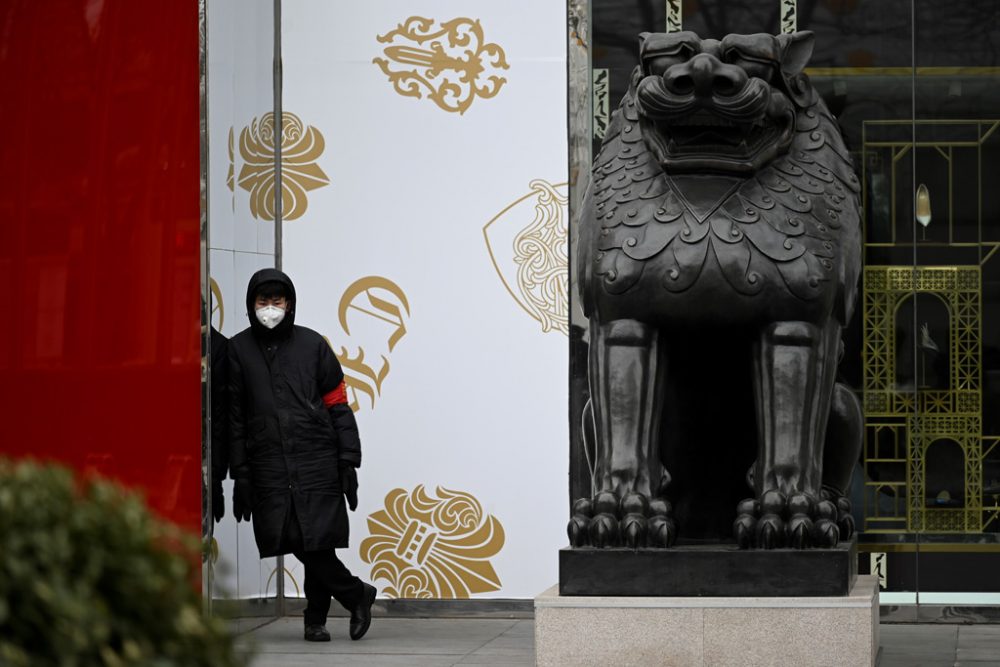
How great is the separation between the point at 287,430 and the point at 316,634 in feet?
2.85

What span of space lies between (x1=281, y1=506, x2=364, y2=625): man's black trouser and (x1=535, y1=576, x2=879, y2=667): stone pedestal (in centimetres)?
191

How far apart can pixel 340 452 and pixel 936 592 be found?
2.81 m

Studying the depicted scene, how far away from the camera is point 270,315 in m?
7.41

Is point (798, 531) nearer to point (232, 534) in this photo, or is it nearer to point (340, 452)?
point (340, 452)

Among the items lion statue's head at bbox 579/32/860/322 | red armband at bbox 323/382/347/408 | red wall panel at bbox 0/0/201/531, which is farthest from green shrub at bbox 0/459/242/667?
red wall panel at bbox 0/0/201/531

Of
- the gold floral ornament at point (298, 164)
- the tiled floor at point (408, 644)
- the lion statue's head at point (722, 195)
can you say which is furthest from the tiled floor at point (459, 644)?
the gold floral ornament at point (298, 164)

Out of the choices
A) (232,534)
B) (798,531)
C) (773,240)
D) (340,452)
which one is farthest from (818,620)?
(232,534)

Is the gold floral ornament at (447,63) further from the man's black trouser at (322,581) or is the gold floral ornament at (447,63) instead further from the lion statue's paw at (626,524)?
the lion statue's paw at (626,524)

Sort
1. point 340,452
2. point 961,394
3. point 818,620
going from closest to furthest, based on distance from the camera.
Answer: point 818,620, point 340,452, point 961,394

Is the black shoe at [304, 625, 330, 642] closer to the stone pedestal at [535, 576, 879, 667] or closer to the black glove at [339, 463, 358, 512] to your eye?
the black glove at [339, 463, 358, 512]

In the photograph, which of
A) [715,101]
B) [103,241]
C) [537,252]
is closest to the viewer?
[715,101]

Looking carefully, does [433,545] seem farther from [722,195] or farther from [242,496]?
[722,195]

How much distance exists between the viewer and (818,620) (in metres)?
5.53

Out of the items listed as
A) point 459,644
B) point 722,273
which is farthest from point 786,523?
point 459,644
